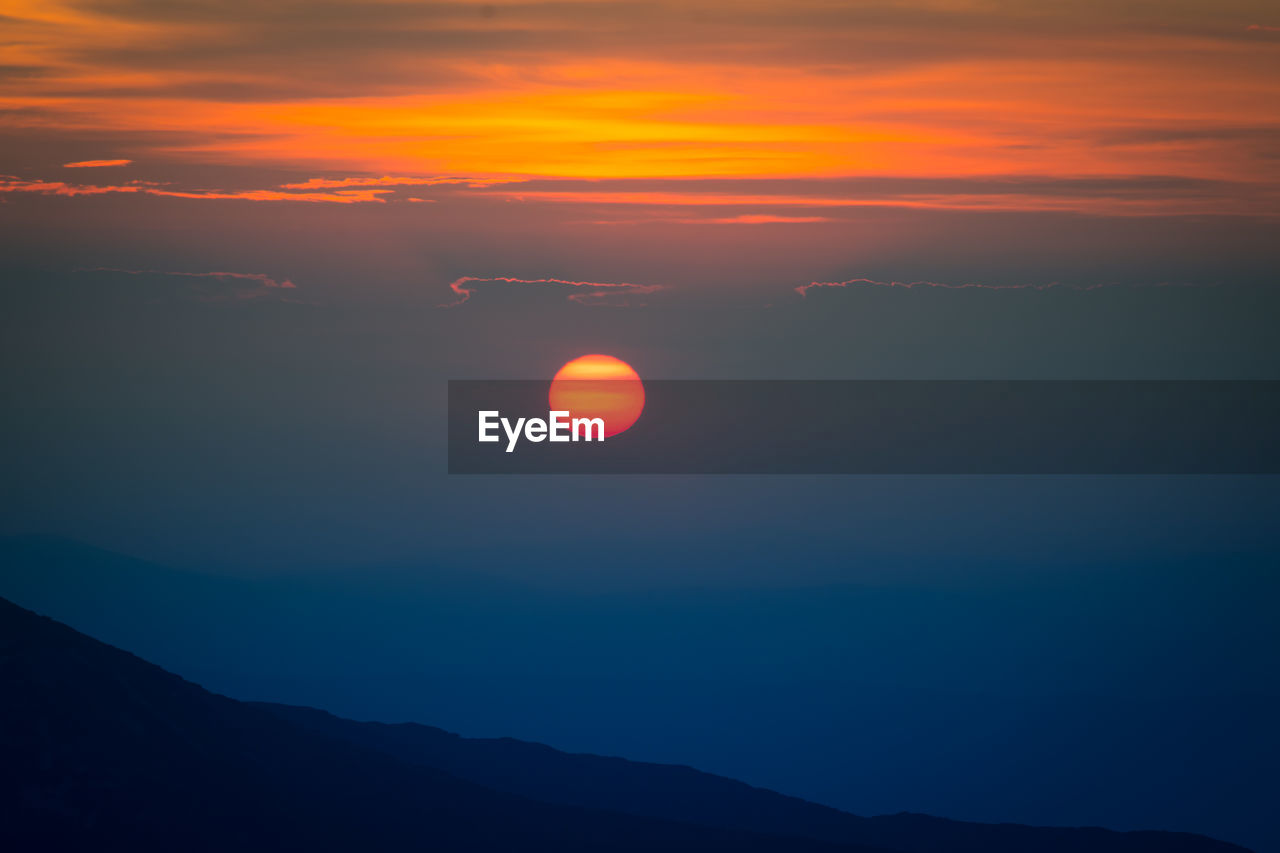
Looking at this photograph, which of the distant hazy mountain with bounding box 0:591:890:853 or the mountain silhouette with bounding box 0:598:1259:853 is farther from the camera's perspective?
the mountain silhouette with bounding box 0:598:1259:853

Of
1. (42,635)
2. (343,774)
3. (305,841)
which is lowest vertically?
(305,841)

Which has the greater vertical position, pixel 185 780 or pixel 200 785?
pixel 185 780

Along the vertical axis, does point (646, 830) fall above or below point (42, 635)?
below

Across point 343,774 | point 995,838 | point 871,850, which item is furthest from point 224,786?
point 995,838

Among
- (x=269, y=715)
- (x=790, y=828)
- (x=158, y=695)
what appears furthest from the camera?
(x=790, y=828)

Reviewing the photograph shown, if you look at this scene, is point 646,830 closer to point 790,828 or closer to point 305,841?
point 305,841

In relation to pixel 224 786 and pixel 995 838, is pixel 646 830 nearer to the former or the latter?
pixel 224 786

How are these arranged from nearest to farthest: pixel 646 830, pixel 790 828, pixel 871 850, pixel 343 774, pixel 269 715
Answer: pixel 343 774
pixel 269 715
pixel 646 830
pixel 871 850
pixel 790 828

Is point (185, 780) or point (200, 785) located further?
point (200, 785)

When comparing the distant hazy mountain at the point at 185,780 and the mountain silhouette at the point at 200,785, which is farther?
the mountain silhouette at the point at 200,785

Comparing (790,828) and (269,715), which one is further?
(790,828)
